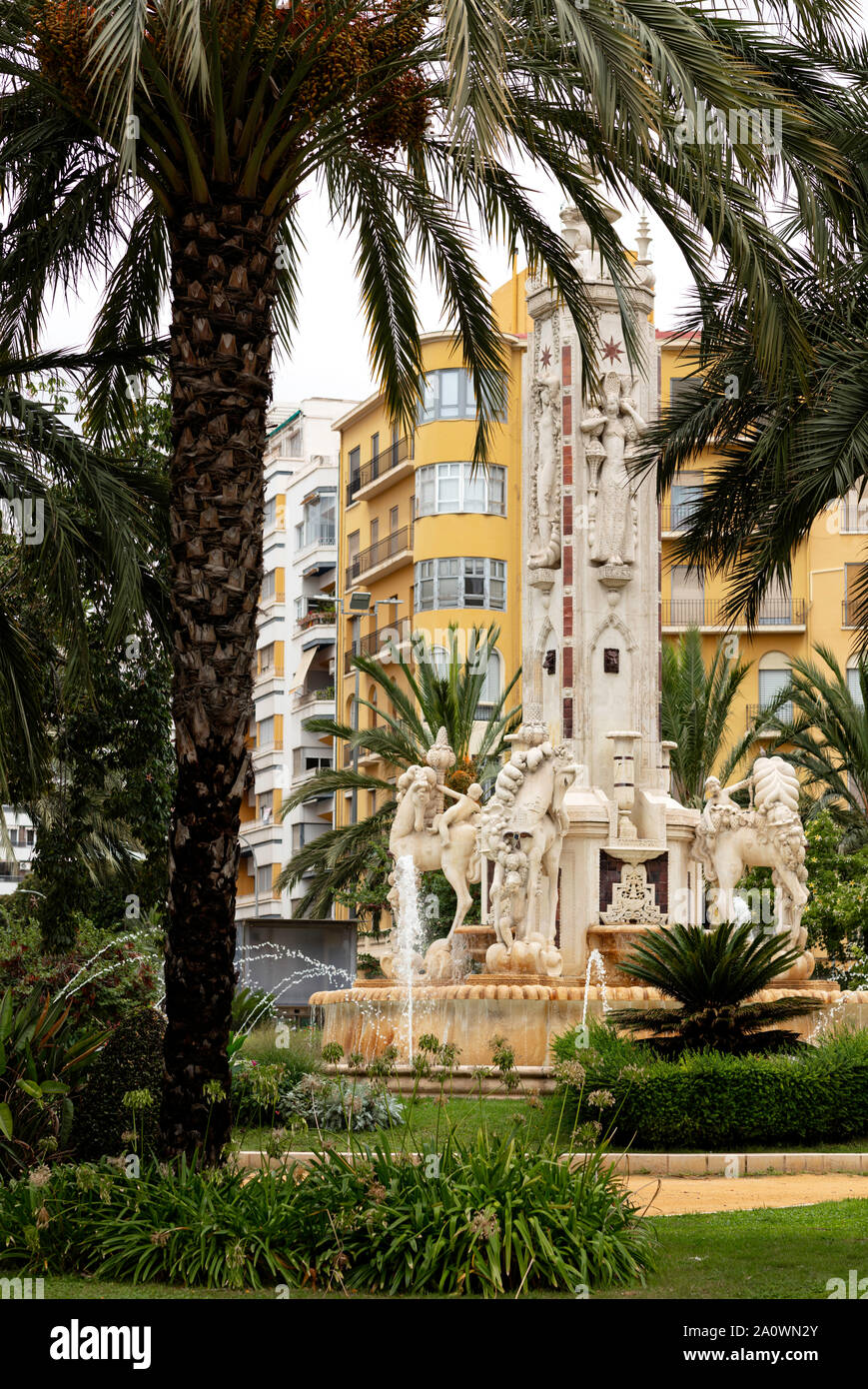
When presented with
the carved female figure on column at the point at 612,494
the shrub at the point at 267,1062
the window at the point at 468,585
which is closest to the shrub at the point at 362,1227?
the shrub at the point at 267,1062

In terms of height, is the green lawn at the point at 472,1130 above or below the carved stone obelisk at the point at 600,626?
below

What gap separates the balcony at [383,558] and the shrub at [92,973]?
3254cm

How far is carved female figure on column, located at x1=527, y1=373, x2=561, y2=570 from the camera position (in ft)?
74.2

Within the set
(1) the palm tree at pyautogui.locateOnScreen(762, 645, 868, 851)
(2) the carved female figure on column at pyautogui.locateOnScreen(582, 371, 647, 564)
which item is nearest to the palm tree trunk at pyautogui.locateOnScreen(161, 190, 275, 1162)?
(2) the carved female figure on column at pyautogui.locateOnScreen(582, 371, 647, 564)

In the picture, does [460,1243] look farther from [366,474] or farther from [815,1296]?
[366,474]

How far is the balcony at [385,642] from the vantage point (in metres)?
48.2

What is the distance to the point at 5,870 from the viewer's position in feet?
330

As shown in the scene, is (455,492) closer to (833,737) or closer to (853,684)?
(853,684)

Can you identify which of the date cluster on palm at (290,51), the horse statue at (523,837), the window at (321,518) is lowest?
the horse statue at (523,837)

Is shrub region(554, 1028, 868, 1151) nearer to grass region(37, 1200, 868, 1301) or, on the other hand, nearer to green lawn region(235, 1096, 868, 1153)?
green lawn region(235, 1096, 868, 1153)

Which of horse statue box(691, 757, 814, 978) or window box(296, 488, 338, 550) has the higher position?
window box(296, 488, 338, 550)

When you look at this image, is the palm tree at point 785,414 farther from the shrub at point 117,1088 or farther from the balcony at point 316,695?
the balcony at point 316,695

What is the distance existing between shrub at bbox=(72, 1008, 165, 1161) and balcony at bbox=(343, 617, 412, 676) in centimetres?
3421
